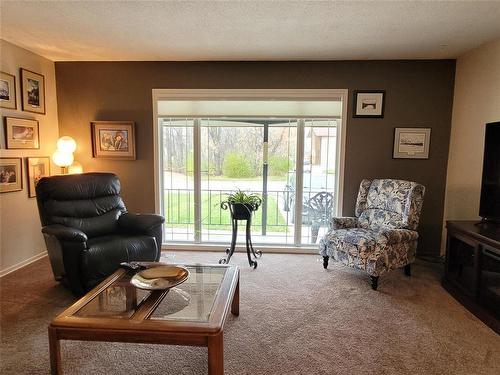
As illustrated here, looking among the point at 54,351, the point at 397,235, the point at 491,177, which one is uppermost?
the point at 491,177

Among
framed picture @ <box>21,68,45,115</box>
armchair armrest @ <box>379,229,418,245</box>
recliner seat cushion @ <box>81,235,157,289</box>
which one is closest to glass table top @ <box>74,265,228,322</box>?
recliner seat cushion @ <box>81,235,157,289</box>

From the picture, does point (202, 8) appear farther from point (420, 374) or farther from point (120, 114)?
point (420, 374)

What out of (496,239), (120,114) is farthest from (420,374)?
(120,114)

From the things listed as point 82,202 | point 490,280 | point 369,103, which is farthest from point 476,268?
point 82,202

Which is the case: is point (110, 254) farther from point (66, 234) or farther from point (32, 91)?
point (32, 91)

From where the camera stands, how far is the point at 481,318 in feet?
7.73

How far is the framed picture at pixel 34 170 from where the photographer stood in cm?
345

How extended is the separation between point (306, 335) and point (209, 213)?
229 cm

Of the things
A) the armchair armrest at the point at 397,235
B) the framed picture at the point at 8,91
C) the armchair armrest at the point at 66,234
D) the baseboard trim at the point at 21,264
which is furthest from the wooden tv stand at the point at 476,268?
the framed picture at the point at 8,91

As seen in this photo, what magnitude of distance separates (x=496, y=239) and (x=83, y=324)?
279 cm

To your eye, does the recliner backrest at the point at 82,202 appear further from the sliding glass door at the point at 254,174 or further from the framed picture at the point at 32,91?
the framed picture at the point at 32,91

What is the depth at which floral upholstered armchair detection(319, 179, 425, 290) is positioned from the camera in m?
2.87

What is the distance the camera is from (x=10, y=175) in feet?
10.5

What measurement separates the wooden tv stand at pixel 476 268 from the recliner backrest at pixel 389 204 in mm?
342
